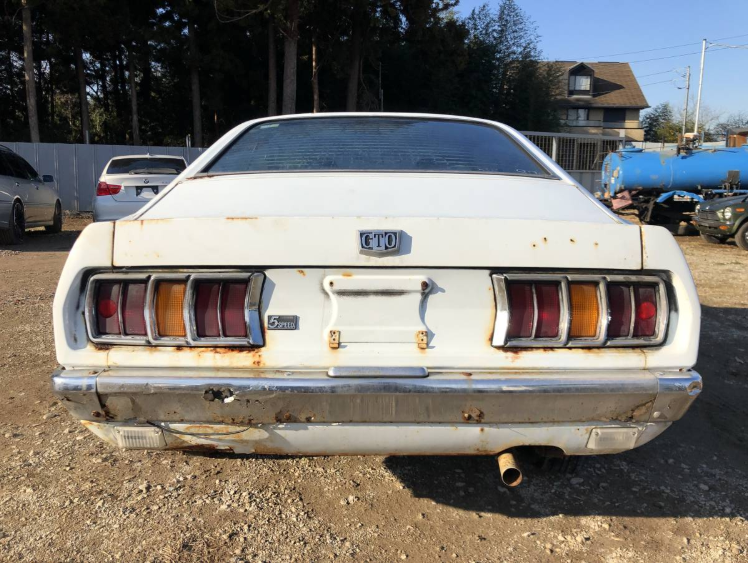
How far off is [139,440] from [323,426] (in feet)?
2.11

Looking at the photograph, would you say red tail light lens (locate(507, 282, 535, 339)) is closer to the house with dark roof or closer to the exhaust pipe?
the exhaust pipe

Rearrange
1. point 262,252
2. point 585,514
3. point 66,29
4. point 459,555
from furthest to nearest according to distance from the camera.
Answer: point 66,29 → point 585,514 → point 459,555 → point 262,252

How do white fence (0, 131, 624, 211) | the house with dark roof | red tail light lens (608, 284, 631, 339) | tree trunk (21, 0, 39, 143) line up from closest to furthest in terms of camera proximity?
red tail light lens (608, 284, 631, 339)
white fence (0, 131, 624, 211)
tree trunk (21, 0, 39, 143)
the house with dark roof

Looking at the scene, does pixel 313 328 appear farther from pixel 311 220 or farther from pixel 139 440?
pixel 139 440

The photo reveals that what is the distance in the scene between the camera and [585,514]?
2541 mm

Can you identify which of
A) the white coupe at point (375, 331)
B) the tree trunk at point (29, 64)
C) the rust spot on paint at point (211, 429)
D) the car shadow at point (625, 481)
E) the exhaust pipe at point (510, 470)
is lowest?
the car shadow at point (625, 481)

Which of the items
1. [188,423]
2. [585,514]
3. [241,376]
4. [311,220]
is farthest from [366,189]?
[585,514]

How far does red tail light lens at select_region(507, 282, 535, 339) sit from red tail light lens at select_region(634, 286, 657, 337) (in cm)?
36

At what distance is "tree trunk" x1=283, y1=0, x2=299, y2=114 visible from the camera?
18.1 metres

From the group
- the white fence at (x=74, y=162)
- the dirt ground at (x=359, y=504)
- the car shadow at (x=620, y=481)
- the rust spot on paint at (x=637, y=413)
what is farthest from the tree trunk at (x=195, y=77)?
the rust spot on paint at (x=637, y=413)

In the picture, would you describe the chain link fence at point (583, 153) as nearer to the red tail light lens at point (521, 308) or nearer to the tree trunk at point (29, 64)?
the tree trunk at point (29, 64)

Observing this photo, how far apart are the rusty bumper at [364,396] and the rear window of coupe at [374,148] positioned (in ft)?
3.71

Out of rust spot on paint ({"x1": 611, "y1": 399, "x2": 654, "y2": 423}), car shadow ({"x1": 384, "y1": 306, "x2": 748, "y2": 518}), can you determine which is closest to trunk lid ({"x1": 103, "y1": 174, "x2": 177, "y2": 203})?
car shadow ({"x1": 384, "y1": 306, "x2": 748, "y2": 518})

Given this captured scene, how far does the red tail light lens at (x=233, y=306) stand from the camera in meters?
2.00
